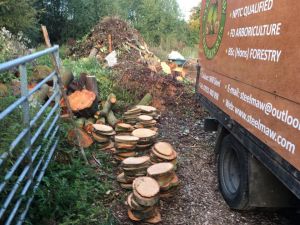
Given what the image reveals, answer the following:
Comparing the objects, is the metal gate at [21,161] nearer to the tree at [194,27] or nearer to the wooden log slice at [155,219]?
the wooden log slice at [155,219]

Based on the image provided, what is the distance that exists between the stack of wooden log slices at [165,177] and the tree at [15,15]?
1263 centimetres

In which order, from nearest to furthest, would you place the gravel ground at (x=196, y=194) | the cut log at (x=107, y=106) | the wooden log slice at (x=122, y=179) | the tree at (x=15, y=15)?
the gravel ground at (x=196, y=194)
the wooden log slice at (x=122, y=179)
the cut log at (x=107, y=106)
the tree at (x=15, y=15)

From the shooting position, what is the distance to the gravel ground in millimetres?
4258

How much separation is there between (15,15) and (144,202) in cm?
1377

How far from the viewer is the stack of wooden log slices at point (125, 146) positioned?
5.32 metres

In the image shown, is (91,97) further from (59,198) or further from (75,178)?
(59,198)

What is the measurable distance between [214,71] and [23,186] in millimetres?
3003

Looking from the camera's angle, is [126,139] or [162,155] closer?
[162,155]

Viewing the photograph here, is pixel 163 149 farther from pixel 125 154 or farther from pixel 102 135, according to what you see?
pixel 102 135

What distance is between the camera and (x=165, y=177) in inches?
175

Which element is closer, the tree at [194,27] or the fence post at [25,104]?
the fence post at [25,104]

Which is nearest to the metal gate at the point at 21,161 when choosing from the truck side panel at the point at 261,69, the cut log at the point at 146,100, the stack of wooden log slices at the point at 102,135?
the stack of wooden log slices at the point at 102,135

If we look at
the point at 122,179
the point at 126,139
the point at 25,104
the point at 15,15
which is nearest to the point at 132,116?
the point at 126,139

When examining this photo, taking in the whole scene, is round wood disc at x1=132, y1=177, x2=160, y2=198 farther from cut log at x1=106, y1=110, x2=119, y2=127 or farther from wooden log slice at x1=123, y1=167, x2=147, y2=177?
cut log at x1=106, y1=110, x2=119, y2=127
